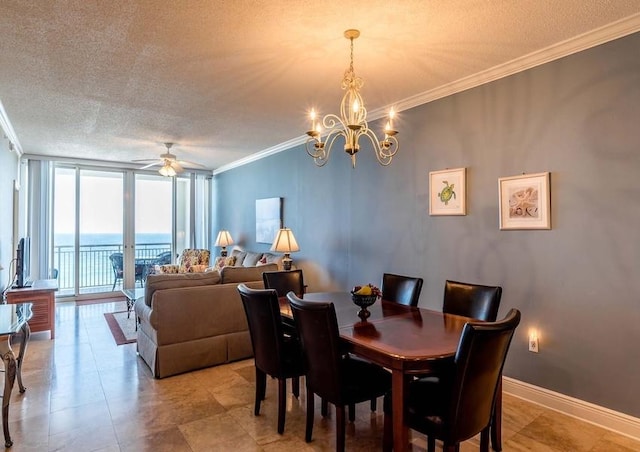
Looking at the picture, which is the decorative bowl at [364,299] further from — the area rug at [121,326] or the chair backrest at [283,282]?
the area rug at [121,326]

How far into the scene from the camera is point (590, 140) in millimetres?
2564

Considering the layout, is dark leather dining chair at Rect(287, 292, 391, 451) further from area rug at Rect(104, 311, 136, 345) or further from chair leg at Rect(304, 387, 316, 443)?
area rug at Rect(104, 311, 136, 345)

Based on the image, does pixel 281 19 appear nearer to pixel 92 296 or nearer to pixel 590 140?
pixel 590 140

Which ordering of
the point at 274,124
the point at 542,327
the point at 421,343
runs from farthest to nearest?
the point at 274,124 < the point at 542,327 < the point at 421,343

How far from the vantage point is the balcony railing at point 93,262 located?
7363mm

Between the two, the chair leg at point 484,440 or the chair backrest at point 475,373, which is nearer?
the chair backrest at point 475,373

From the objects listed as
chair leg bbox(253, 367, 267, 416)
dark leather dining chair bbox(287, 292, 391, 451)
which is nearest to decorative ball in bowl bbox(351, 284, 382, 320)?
dark leather dining chair bbox(287, 292, 391, 451)

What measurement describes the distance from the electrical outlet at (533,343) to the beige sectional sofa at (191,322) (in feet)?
8.50

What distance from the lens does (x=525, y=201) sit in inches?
114

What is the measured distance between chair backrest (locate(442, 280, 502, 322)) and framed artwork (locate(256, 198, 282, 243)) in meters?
3.64

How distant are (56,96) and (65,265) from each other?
5.04 metres

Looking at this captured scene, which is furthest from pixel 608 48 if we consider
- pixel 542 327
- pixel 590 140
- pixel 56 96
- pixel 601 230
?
pixel 56 96

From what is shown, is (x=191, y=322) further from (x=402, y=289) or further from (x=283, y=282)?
(x=402, y=289)

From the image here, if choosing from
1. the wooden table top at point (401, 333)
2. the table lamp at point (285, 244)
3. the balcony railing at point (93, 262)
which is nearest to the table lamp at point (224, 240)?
the balcony railing at point (93, 262)
